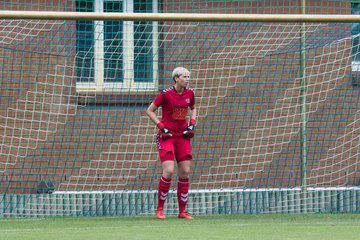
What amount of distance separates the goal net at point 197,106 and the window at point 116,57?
0.07 feet

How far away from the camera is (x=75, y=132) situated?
50.0ft

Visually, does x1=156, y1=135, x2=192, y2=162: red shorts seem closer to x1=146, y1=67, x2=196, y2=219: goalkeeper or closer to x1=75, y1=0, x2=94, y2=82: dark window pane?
x1=146, y1=67, x2=196, y2=219: goalkeeper

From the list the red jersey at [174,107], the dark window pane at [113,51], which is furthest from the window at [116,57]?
→ the red jersey at [174,107]

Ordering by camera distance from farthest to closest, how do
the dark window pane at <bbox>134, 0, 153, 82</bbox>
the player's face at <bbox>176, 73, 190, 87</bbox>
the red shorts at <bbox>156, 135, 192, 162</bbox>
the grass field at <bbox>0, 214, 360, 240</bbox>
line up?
the dark window pane at <bbox>134, 0, 153, 82</bbox>
the red shorts at <bbox>156, 135, 192, 162</bbox>
the player's face at <bbox>176, 73, 190, 87</bbox>
the grass field at <bbox>0, 214, 360, 240</bbox>

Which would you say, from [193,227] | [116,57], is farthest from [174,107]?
[116,57]

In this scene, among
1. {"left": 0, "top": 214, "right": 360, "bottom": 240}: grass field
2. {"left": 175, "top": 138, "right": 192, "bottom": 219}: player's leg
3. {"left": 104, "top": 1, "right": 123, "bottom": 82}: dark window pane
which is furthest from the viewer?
{"left": 104, "top": 1, "right": 123, "bottom": 82}: dark window pane

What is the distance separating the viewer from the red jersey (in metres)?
12.1

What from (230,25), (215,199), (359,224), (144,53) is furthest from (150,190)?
(359,224)

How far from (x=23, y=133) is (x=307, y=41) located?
13.6ft

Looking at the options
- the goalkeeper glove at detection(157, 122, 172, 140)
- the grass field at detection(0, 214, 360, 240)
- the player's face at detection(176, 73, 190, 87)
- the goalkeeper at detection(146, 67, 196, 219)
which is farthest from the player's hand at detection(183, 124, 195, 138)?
the grass field at detection(0, 214, 360, 240)

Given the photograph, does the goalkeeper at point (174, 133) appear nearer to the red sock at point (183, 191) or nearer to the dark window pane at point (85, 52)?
the red sock at point (183, 191)

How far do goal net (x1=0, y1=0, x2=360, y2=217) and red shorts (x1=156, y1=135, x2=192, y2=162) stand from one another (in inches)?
81.4

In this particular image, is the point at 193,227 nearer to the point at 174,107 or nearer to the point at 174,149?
the point at 174,149

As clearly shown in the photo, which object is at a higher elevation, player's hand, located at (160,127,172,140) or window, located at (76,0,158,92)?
window, located at (76,0,158,92)
